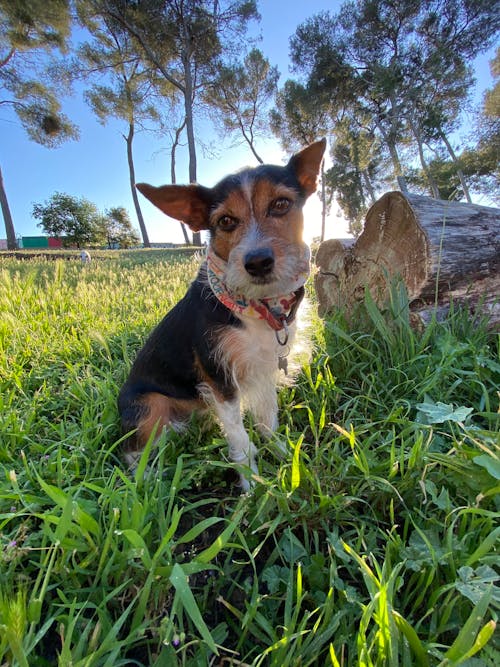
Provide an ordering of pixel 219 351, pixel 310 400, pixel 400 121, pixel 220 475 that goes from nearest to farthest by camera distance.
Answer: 1. pixel 220 475
2. pixel 219 351
3. pixel 310 400
4. pixel 400 121

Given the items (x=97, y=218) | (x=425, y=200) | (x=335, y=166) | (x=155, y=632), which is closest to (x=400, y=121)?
(x=335, y=166)

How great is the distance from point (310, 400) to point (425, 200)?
1946 mm

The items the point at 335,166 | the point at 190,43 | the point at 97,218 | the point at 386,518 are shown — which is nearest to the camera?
the point at 386,518

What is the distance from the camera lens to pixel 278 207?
6.47 feet

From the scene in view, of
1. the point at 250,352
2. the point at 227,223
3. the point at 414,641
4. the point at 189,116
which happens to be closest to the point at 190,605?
the point at 414,641

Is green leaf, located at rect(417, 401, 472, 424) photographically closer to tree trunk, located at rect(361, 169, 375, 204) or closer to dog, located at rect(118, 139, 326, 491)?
dog, located at rect(118, 139, 326, 491)

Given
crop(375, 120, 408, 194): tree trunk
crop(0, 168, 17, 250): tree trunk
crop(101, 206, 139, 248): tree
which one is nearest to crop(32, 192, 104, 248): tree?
crop(101, 206, 139, 248): tree

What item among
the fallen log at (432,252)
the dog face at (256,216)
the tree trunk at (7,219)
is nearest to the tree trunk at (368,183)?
the tree trunk at (7,219)

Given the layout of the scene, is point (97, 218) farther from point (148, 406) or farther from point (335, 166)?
point (148, 406)

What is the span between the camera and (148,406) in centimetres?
203

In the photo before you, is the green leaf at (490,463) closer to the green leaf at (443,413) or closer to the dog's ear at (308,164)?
the green leaf at (443,413)

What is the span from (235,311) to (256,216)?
0.58 metres

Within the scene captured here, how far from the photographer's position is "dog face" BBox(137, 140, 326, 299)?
175 cm

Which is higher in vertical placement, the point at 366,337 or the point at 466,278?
the point at 466,278
